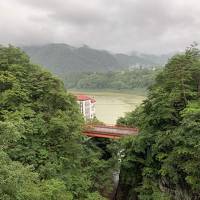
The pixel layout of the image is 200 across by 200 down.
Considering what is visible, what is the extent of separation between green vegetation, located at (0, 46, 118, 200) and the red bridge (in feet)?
9.16

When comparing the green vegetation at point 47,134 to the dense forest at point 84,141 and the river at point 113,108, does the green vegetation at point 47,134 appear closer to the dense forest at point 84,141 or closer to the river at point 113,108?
the dense forest at point 84,141

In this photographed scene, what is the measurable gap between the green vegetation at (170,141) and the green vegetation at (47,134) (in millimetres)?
2846

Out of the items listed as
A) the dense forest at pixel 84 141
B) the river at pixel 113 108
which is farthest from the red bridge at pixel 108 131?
the river at pixel 113 108

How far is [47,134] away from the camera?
22.3 meters

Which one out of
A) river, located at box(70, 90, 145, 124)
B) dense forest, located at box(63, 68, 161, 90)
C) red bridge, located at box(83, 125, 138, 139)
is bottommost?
river, located at box(70, 90, 145, 124)

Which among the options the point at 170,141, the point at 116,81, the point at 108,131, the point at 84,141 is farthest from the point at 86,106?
the point at 116,81

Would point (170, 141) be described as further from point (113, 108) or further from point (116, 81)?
point (116, 81)

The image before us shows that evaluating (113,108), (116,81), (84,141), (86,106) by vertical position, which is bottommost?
(113,108)

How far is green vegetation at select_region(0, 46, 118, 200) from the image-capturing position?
1992cm

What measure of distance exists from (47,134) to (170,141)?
335 inches

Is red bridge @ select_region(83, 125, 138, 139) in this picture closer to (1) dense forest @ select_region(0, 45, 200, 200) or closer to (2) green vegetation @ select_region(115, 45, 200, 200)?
(1) dense forest @ select_region(0, 45, 200, 200)

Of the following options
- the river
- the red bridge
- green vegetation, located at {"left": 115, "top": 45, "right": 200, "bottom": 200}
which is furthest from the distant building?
green vegetation, located at {"left": 115, "top": 45, "right": 200, "bottom": 200}

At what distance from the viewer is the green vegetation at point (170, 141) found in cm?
1828

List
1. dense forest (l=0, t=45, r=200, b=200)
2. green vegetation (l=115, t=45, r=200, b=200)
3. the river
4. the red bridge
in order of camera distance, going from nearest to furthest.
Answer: green vegetation (l=115, t=45, r=200, b=200) < dense forest (l=0, t=45, r=200, b=200) < the red bridge < the river
